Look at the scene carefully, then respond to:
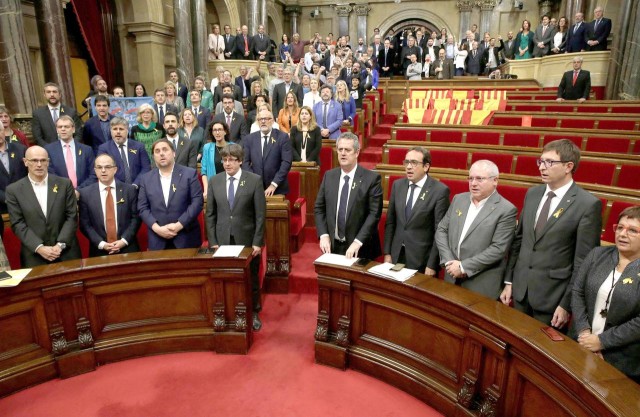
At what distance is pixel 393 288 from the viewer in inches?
75.8

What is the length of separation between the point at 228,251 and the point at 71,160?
142cm

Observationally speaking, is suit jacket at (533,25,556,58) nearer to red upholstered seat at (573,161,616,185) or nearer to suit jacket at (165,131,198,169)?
red upholstered seat at (573,161,616,185)

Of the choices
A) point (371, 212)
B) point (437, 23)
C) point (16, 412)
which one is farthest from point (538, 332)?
point (437, 23)

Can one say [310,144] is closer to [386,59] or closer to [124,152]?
[124,152]

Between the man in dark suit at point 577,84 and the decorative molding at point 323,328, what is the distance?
5.15 metres

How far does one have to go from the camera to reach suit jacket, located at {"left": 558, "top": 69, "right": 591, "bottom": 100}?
18.6 feet

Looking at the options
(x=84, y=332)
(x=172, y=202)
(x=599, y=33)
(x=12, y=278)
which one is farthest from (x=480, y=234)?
(x=599, y=33)

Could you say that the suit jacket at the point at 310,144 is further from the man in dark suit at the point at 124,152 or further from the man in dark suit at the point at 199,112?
the man in dark suit at the point at 124,152

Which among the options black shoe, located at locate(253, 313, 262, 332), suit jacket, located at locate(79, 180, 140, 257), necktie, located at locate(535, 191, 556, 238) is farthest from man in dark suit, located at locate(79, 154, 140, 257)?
necktie, located at locate(535, 191, 556, 238)

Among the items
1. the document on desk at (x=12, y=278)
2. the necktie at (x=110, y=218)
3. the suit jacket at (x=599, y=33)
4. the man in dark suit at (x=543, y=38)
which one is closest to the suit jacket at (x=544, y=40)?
the man in dark suit at (x=543, y=38)

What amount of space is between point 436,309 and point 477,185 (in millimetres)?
573

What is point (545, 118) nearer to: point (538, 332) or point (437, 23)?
point (538, 332)

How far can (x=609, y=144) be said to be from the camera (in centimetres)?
364

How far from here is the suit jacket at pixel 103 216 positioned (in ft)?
7.80
